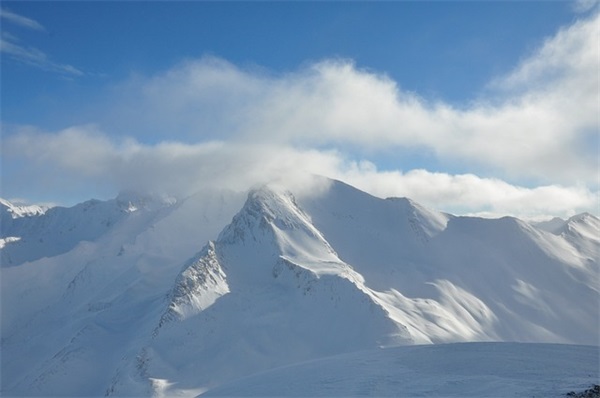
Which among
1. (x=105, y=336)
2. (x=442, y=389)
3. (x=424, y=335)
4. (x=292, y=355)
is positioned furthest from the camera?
(x=105, y=336)

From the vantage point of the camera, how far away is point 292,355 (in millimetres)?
146750

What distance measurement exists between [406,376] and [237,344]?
12752 cm

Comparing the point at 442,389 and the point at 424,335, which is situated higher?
the point at 424,335

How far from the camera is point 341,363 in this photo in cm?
3284

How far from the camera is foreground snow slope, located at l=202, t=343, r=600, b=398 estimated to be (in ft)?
84.3

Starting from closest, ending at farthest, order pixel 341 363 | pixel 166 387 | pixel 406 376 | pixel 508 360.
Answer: pixel 406 376 < pixel 508 360 < pixel 341 363 < pixel 166 387

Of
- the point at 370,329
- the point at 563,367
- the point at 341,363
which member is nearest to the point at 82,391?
the point at 370,329

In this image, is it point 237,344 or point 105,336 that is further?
point 105,336

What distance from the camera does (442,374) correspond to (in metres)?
28.9

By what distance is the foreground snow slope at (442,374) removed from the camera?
25688 millimetres

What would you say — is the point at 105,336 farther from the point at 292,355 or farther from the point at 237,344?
the point at 292,355

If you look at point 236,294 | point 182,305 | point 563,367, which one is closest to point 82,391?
point 182,305

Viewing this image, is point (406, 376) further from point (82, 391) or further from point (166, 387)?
point (82, 391)

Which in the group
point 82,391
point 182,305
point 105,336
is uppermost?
point 182,305
